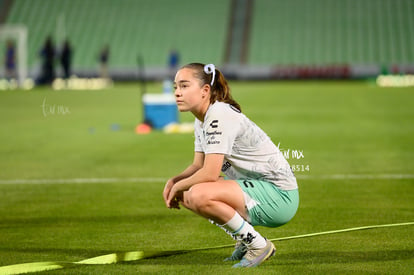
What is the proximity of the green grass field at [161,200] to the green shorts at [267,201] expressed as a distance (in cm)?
34

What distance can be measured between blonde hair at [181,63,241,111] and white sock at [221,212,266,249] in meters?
0.78

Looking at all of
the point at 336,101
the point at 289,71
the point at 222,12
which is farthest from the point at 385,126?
the point at 222,12

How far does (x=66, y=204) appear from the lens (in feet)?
27.8

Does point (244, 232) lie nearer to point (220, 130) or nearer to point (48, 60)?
point (220, 130)

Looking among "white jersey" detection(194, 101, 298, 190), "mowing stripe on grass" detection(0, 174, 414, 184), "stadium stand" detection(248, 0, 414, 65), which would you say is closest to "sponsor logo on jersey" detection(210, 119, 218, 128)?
"white jersey" detection(194, 101, 298, 190)

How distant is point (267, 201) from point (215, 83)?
0.89m

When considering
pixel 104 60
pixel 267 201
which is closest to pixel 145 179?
pixel 267 201

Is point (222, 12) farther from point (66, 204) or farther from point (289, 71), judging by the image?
point (66, 204)

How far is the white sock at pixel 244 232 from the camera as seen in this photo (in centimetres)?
532

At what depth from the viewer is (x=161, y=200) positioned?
28.6 feet

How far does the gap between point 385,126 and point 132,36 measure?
4227 centimetres

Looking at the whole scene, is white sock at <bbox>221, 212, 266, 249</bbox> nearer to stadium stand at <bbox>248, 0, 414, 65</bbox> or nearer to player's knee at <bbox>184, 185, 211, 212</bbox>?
player's knee at <bbox>184, 185, 211, 212</bbox>

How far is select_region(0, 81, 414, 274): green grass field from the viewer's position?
5805mm

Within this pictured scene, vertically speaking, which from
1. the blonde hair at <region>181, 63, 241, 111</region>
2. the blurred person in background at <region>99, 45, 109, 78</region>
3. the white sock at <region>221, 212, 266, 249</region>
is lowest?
the blurred person in background at <region>99, 45, 109, 78</region>
